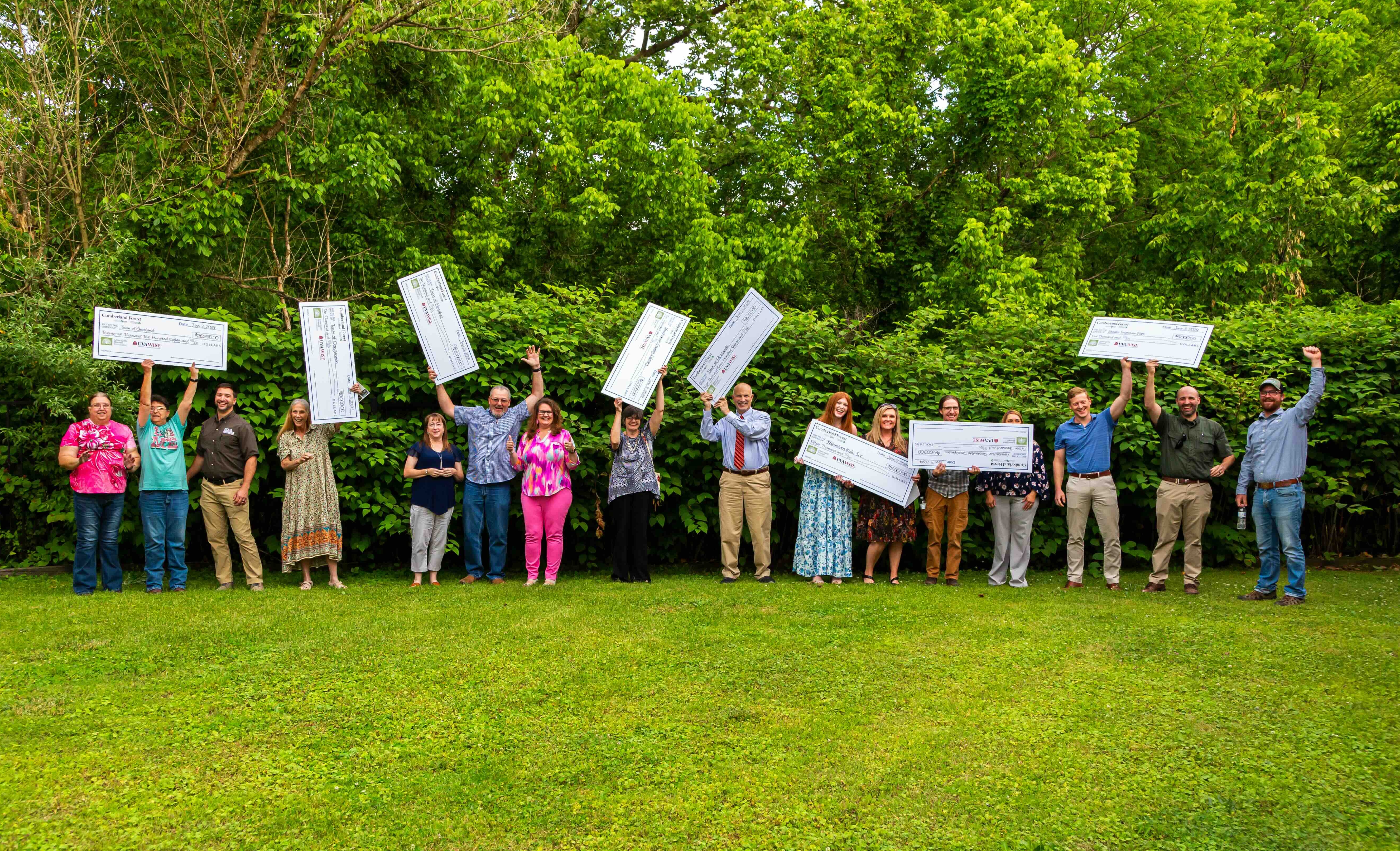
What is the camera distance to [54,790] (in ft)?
14.1

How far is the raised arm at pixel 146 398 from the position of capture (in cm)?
Answer: 888

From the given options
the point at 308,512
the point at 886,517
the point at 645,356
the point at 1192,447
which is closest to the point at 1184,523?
the point at 1192,447

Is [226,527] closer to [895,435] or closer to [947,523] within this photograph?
[895,435]

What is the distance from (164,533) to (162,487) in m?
0.45

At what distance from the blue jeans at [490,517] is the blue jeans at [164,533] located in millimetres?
2557

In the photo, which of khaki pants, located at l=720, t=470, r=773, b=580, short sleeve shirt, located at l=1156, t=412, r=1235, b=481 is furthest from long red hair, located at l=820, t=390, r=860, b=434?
short sleeve shirt, located at l=1156, t=412, r=1235, b=481

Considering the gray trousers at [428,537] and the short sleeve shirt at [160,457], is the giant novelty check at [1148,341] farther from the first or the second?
the short sleeve shirt at [160,457]

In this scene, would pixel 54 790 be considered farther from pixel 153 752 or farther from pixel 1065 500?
pixel 1065 500

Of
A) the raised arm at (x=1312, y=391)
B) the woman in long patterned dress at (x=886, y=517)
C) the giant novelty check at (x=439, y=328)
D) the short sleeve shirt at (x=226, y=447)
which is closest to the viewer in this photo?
the raised arm at (x=1312, y=391)

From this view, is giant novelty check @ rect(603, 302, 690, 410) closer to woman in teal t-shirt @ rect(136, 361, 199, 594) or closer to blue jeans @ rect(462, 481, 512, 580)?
blue jeans @ rect(462, 481, 512, 580)

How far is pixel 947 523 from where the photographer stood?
398 inches

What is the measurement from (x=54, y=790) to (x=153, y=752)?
48 cm

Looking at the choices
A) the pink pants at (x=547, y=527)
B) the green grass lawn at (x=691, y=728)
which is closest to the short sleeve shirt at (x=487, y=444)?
the pink pants at (x=547, y=527)

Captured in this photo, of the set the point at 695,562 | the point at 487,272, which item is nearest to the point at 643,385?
the point at 695,562
